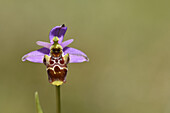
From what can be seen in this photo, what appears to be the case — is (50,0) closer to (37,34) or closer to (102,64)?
(37,34)

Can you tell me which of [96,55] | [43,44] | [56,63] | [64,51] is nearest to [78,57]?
[64,51]

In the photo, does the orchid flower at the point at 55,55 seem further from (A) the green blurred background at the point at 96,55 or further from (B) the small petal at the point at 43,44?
(A) the green blurred background at the point at 96,55

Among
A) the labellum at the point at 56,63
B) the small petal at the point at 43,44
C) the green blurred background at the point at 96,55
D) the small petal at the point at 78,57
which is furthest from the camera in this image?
the green blurred background at the point at 96,55

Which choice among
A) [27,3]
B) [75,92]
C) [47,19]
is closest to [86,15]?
[47,19]

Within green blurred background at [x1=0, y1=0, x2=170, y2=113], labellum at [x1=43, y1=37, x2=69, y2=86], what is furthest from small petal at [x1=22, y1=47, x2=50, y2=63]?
green blurred background at [x1=0, y1=0, x2=170, y2=113]

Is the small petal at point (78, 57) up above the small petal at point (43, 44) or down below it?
below

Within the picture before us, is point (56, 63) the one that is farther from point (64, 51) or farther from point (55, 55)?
point (64, 51)

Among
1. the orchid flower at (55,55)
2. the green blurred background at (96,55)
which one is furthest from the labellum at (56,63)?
the green blurred background at (96,55)

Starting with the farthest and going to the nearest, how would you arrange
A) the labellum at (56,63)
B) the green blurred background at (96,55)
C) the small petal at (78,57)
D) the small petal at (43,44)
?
the green blurred background at (96,55)
the small petal at (78,57)
the small petal at (43,44)
the labellum at (56,63)
